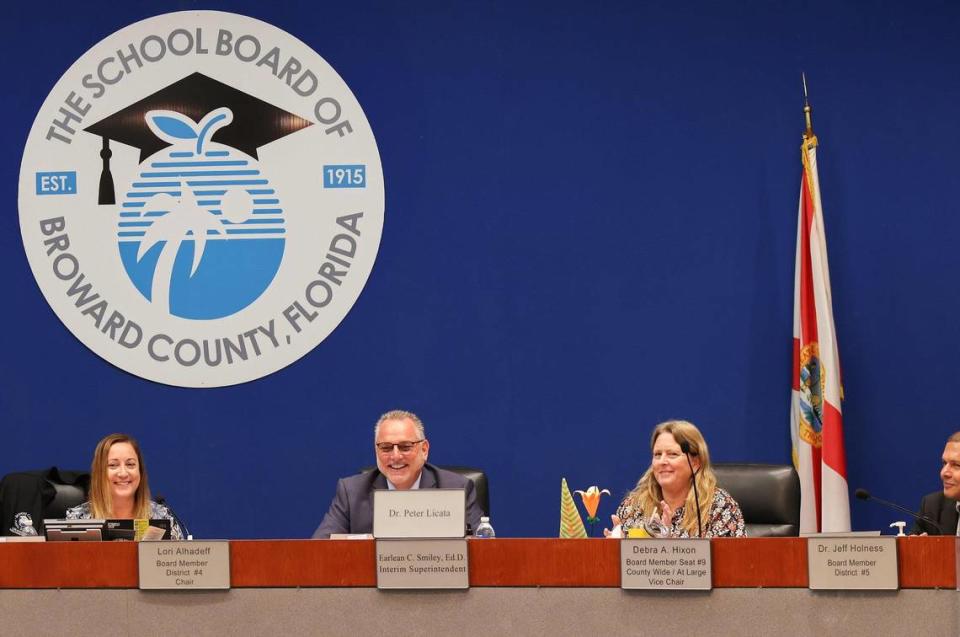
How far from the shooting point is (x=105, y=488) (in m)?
4.16

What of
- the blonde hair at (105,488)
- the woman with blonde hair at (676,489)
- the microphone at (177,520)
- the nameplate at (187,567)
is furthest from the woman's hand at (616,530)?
the blonde hair at (105,488)

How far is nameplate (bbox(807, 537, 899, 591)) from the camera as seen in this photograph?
2.51m

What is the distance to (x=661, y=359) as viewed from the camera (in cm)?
494

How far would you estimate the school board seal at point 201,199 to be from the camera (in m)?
5.06

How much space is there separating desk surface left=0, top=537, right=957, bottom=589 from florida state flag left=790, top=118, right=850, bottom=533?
2.11 metres

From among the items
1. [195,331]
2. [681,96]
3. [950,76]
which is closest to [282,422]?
[195,331]

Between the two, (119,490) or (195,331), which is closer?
(119,490)

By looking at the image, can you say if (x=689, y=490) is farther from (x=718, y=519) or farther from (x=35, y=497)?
(x=35, y=497)

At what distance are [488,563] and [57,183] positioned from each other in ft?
10.3

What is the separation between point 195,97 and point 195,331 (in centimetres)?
94

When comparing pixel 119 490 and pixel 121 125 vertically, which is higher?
pixel 121 125

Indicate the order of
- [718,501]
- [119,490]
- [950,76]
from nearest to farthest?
[718,501] < [119,490] < [950,76]

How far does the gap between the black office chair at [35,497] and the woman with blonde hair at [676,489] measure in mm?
1975

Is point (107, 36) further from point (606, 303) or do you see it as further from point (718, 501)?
point (718, 501)
